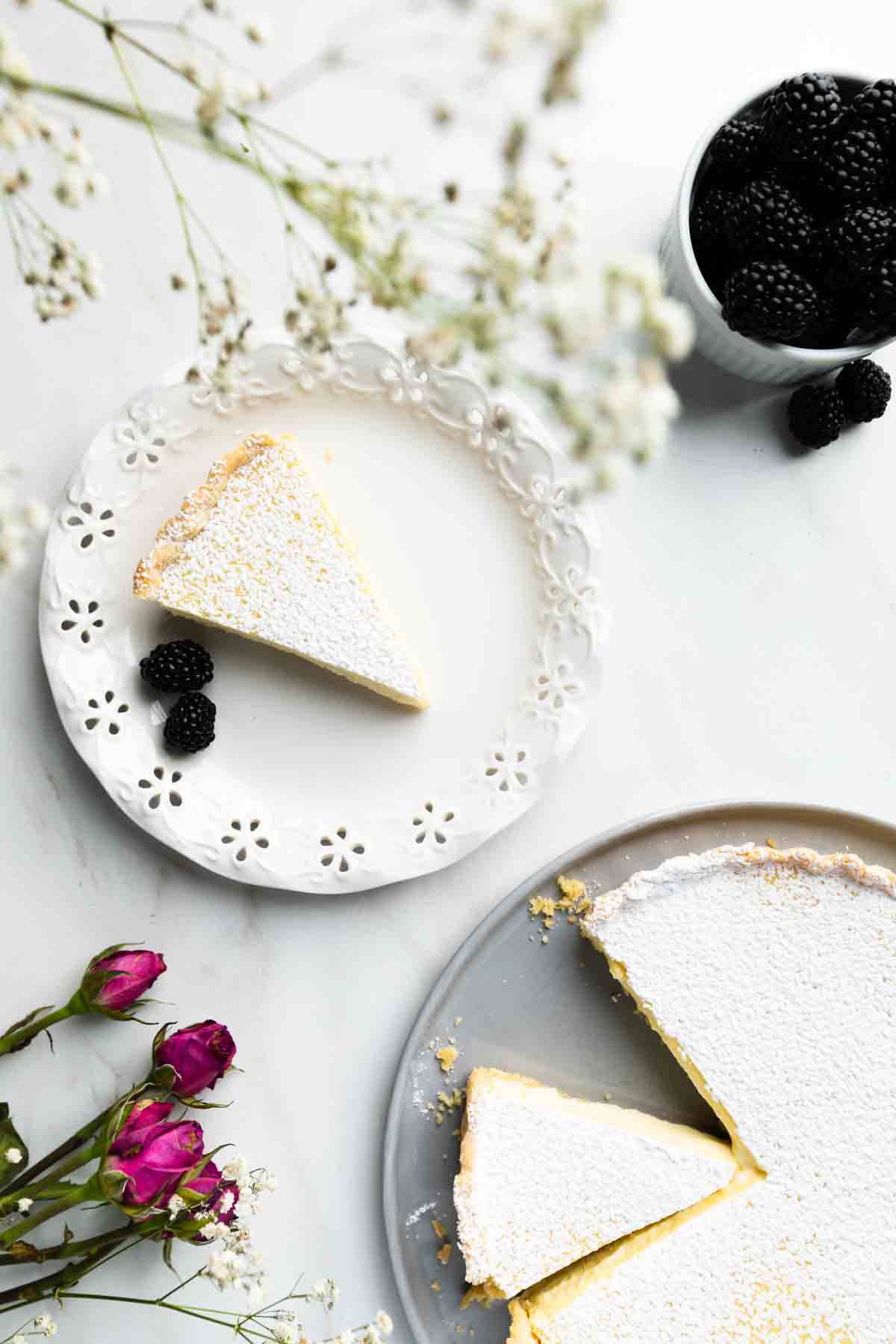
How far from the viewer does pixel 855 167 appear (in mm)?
1844

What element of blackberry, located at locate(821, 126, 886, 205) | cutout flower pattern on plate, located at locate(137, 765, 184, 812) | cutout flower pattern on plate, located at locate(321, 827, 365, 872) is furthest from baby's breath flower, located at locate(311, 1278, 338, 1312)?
blackberry, located at locate(821, 126, 886, 205)

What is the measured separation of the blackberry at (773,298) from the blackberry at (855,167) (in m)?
0.15

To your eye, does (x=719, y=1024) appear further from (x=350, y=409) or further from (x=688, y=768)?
(x=350, y=409)

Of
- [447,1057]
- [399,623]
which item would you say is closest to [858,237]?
[399,623]

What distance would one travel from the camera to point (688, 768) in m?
2.22

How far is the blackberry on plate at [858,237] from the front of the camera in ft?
5.99

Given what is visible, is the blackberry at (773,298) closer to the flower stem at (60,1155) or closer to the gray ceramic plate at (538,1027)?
the gray ceramic plate at (538,1027)

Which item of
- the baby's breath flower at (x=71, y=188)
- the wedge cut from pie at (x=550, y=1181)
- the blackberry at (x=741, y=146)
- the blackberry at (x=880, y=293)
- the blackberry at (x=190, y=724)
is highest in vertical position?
the blackberry at (x=741, y=146)

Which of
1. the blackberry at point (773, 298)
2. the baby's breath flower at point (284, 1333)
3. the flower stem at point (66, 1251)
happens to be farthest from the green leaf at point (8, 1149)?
the blackberry at point (773, 298)

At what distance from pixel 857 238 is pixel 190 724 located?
1.39m

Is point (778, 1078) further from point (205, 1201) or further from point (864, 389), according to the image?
point (864, 389)

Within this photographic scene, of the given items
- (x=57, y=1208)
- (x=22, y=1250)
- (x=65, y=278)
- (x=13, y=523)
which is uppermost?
(x=65, y=278)

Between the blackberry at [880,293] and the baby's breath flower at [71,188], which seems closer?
the baby's breath flower at [71,188]

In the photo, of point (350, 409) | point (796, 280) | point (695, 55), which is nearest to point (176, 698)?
point (350, 409)
